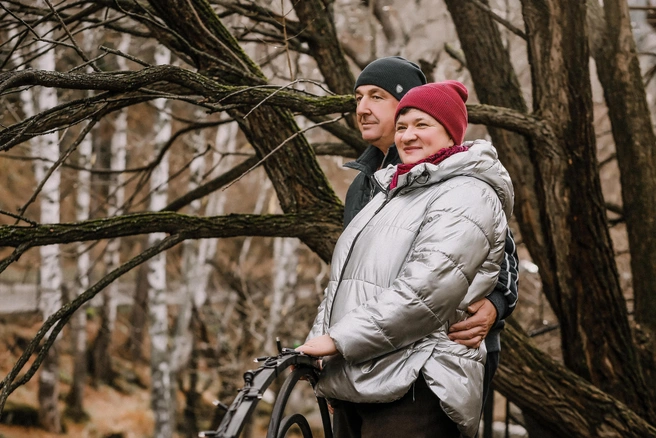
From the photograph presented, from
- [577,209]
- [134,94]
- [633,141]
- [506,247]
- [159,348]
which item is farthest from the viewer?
[159,348]

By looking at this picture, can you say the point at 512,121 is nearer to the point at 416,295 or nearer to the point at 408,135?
the point at 408,135

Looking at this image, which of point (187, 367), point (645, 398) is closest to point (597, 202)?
point (645, 398)

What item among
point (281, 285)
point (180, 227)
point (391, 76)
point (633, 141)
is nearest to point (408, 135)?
point (391, 76)

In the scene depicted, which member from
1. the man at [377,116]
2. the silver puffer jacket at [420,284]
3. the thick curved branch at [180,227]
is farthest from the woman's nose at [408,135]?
the thick curved branch at [180,227]

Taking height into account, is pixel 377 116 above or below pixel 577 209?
above

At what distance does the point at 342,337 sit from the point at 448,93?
0.85 m

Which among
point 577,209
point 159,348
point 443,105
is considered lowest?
point 159,348

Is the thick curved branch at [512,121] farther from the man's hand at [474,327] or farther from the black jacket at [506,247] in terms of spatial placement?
the man's hand at [474,327]

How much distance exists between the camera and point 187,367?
15492mm

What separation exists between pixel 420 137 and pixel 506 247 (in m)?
0.57

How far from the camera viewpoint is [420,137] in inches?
88.5

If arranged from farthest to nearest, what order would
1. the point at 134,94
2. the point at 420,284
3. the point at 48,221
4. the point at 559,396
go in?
1. the point at 48,221
2. the point at 559,396
3. the point at 134,94
4. the point at 420,284

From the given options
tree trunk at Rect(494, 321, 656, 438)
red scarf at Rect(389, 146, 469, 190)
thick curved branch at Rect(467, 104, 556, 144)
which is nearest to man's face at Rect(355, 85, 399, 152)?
red scarf at Rect(389, 146, 469, 190)

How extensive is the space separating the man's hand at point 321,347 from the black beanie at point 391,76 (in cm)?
122
